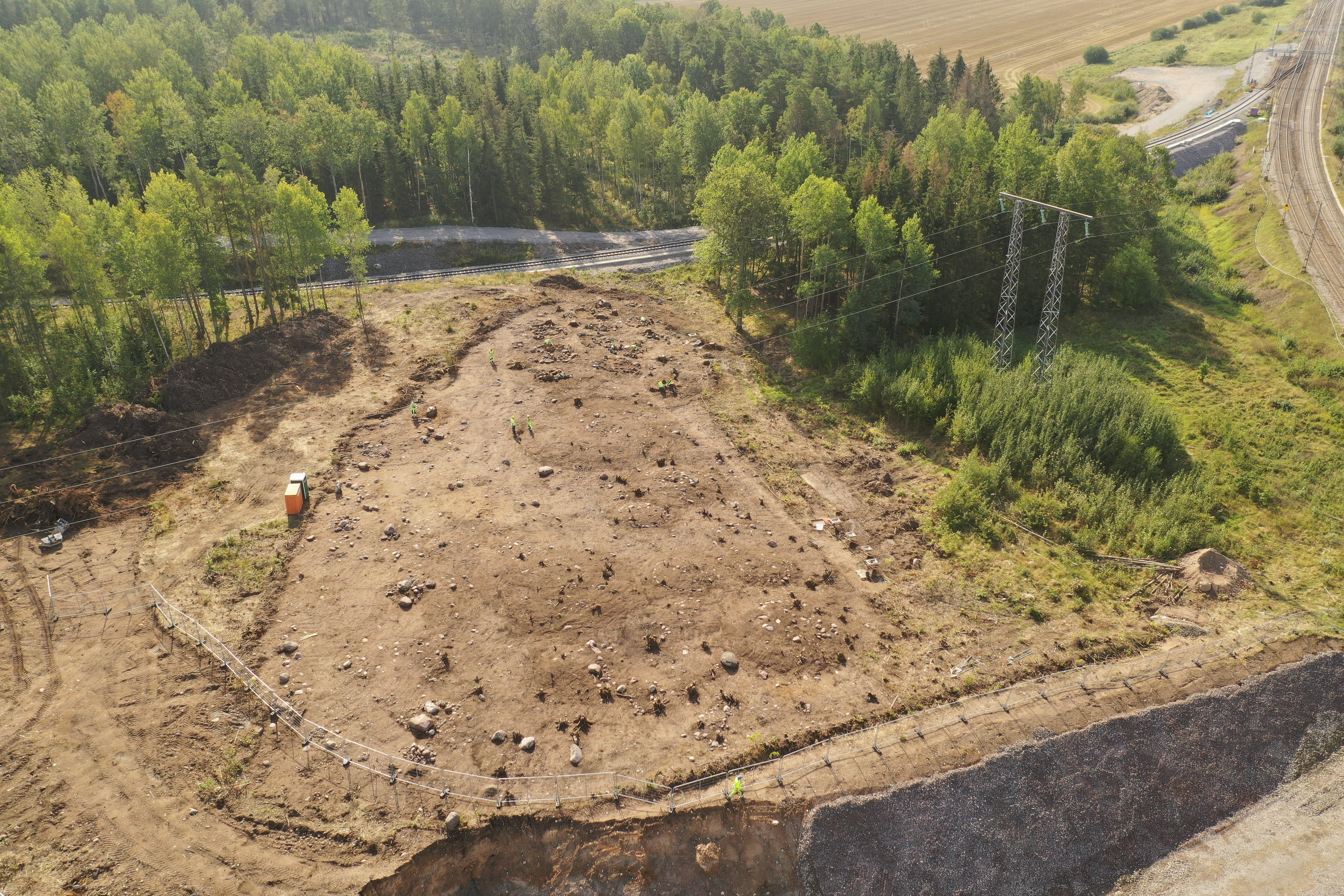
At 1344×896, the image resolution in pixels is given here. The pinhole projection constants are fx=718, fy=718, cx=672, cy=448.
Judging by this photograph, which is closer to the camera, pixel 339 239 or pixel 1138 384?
pixel 1138 384

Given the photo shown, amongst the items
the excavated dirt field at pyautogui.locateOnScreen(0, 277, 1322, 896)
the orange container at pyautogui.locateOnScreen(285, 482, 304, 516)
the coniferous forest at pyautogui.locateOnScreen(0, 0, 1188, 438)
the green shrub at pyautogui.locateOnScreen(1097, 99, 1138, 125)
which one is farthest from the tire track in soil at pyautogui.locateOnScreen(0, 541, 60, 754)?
the green shrub at pyautogui.locateOnScreen(1097, 99, 1138, 125)

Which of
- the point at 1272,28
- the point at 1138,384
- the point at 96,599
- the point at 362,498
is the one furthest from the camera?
the point at 1272,28

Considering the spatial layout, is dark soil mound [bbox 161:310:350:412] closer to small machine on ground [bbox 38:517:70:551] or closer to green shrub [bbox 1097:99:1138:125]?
small machine on ground [bbox 38:517:70:551]

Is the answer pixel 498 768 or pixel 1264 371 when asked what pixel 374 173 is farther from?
pixel 1264 371

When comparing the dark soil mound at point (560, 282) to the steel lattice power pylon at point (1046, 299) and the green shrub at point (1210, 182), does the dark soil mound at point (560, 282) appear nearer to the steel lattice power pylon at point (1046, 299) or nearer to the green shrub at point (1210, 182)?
the steel lattice power pylon at point (1046, 299)

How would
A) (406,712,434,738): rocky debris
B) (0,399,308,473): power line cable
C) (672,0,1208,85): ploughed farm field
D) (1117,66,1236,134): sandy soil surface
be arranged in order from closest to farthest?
(406,712,434,738): rocky debris
(0,399,308,473): power line cable
(1117,66,1236,134): sandy soil surface
(672,0,1208,85): ploughed farm field

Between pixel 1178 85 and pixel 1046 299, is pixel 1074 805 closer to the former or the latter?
pixel 1046 299

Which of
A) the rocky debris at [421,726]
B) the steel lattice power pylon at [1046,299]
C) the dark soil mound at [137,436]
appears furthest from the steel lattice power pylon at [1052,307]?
the dark soil mound at [137,436]

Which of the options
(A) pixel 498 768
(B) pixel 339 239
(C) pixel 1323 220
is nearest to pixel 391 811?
(A) pixel 498 768
